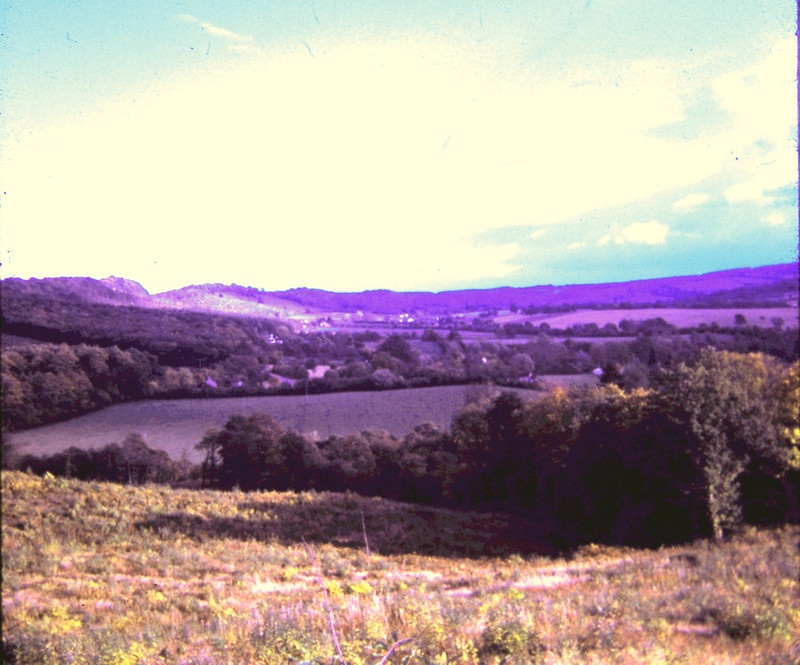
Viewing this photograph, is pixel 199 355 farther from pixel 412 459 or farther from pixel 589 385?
pixel 589 385

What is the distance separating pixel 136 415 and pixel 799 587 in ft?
53.0

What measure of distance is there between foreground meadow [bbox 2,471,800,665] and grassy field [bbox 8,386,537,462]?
2.17 meters

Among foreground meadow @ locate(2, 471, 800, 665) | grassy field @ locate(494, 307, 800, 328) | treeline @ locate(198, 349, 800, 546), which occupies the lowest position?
treeline @ locate(198, 349, 800, 546)

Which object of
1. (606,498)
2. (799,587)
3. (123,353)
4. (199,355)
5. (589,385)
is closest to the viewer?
(799,587)

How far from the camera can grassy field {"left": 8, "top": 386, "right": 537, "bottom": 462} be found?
14250 mm

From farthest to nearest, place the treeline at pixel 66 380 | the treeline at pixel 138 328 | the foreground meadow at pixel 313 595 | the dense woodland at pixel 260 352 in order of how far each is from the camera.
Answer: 1. the dense woodland at pixel 260 352
2. the treeline at pixel 66 380
3. the treeline at pixel 138 328
4. the foreground meadow at pixel 313 595

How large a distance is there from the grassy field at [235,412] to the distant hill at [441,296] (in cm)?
297

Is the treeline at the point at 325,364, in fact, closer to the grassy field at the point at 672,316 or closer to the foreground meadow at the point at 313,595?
the grassy field at the point at 672,316

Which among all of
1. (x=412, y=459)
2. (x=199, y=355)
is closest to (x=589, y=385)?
(x=412, y=459)

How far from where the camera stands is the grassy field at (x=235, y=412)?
14.2 m

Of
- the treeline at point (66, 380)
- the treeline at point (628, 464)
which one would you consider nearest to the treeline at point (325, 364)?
the treeline at point (66, 380)

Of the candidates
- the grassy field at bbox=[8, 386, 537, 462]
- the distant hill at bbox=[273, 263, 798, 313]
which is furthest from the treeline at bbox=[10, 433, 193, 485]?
the distant hill at bbox=[273, 263, 798, 313]

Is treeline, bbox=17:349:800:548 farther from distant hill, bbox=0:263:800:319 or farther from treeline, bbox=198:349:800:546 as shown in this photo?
distant hill, bbox=0:263:800:319

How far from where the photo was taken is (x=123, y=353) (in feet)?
47.4
